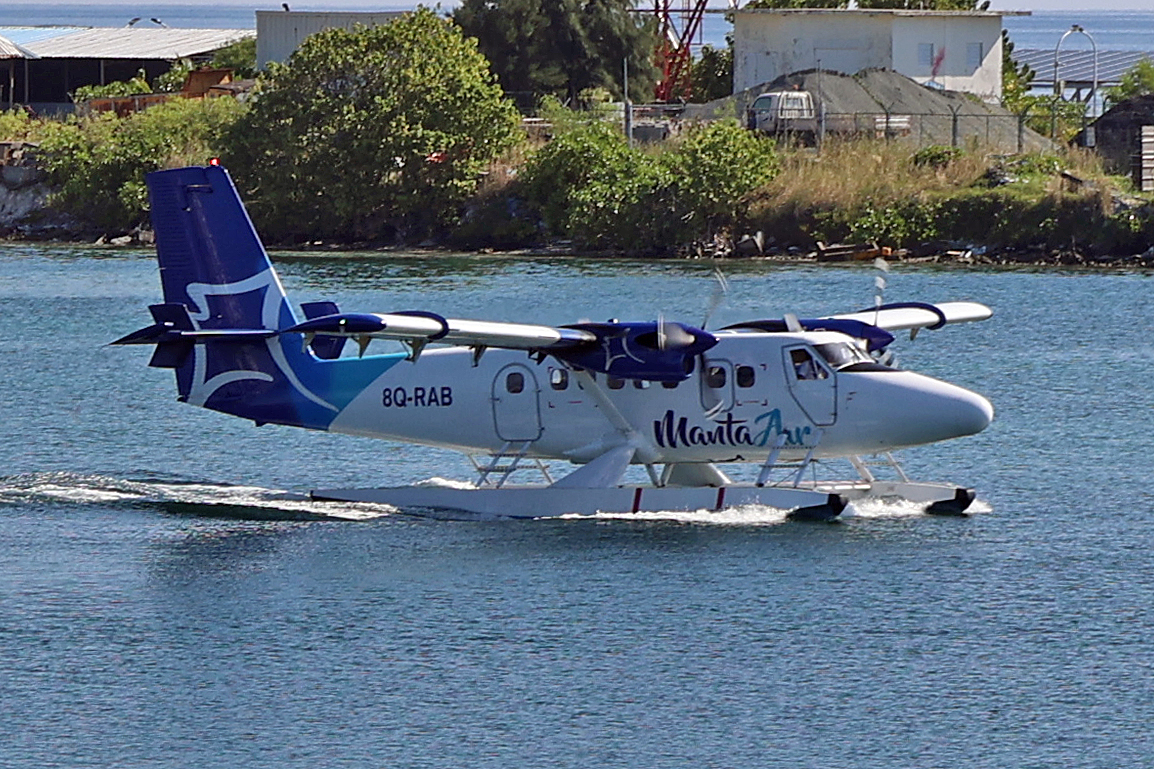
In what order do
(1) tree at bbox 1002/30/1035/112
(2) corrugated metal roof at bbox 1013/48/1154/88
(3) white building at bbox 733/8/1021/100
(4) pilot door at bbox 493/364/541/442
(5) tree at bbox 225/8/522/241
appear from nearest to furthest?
1. (4) pilot door at bbox 493/364/541/442
2. (5) tree at bbox 225/8/522/241
3. (3) white building at bbox 733/8/1021/100
4. (1) tree at bbox 1002/30/1035/112
5. (2) corrugated metal roof at bbox 1013/48/1154/88

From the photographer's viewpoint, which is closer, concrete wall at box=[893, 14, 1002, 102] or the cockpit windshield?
the cockpit windshield

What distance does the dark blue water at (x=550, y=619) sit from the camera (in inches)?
764

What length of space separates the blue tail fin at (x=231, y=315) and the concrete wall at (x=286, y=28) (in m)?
65.9

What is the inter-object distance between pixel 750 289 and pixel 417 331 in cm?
3450

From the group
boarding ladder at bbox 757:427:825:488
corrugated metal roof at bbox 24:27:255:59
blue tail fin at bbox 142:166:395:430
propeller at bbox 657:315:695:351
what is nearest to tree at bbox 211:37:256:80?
corrugated metal roof at bbox 24:27:255:59

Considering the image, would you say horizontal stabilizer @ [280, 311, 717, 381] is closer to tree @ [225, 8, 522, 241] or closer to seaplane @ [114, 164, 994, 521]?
seaplane @ [114, 164, 994, 521]

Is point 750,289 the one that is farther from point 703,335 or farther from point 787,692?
point 787,692

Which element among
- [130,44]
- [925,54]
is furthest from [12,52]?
[925,54]

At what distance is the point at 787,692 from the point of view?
2073cm

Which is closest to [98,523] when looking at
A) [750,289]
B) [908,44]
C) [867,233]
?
[750,289]

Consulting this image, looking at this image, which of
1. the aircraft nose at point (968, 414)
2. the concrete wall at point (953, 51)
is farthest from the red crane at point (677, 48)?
the aircraft nose at point (968, 414)

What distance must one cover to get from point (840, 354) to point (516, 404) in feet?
14.8

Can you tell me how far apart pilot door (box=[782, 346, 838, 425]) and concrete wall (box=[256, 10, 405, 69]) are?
69991 millimetres

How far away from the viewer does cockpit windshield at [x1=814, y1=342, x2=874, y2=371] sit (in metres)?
26.3
